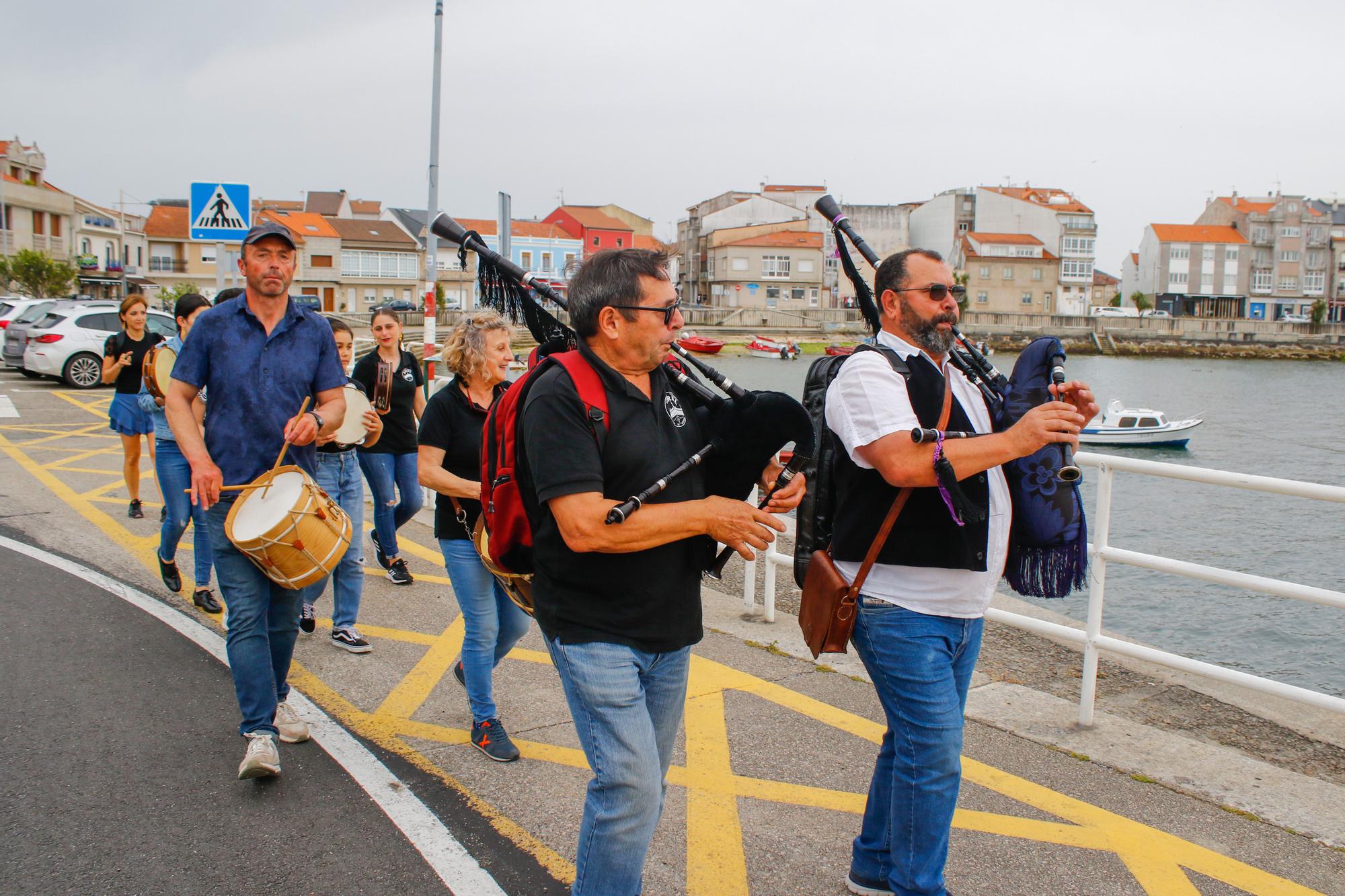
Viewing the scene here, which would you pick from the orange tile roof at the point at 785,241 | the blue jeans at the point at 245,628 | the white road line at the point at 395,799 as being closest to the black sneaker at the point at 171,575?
the white road line at the point at 395,799

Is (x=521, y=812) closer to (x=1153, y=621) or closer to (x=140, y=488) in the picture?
(x=140, y=488)

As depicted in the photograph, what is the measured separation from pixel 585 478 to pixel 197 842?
7.25 ft

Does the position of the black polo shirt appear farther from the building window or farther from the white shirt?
the building window

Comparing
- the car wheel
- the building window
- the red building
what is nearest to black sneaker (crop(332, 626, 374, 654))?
the car wheel

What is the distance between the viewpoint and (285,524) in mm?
3910

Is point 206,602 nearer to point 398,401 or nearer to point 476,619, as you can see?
point 398,401

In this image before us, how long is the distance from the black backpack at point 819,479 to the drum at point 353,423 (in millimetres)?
3572

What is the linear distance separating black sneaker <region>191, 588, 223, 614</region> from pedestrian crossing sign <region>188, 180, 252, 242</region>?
17.1ft

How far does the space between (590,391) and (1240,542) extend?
21.1 m

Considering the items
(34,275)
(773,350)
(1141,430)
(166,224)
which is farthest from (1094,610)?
(166,224)

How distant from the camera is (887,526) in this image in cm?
288

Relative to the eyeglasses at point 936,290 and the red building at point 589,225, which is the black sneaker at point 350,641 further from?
the red building at point 589,225

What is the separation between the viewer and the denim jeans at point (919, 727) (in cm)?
289

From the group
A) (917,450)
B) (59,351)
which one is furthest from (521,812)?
(59,351)
